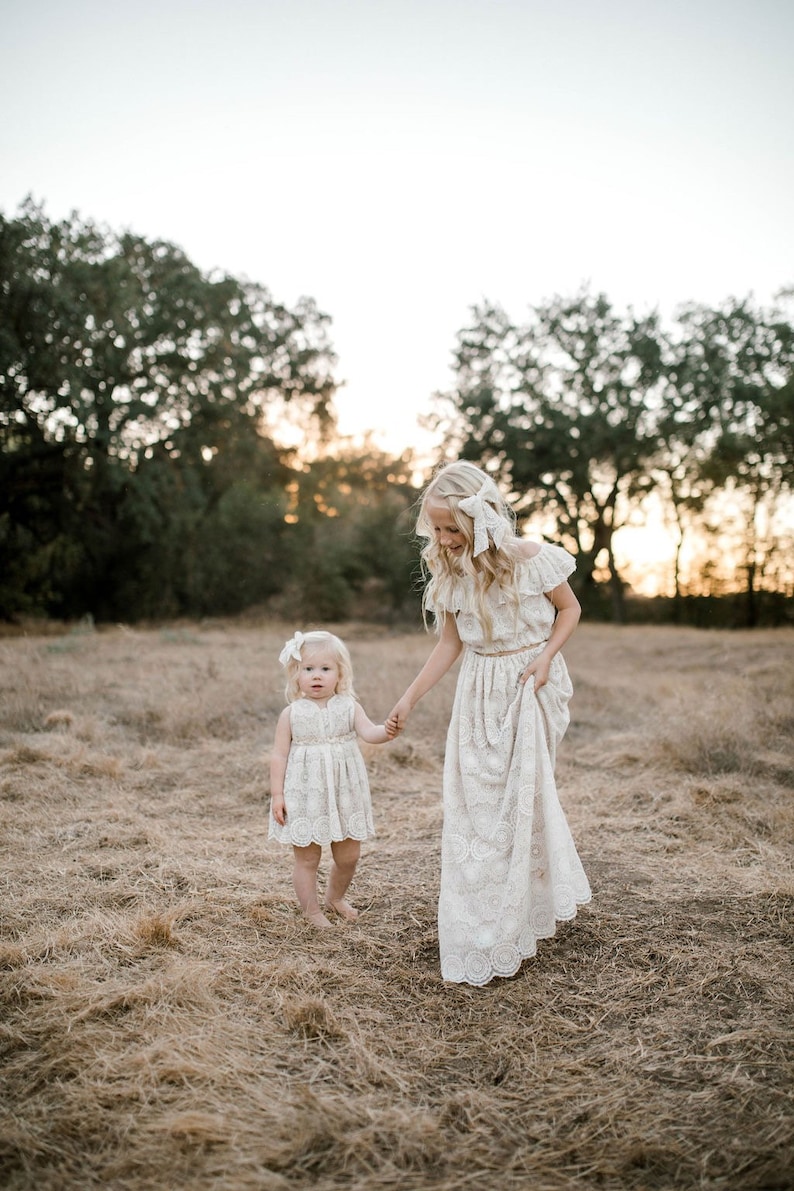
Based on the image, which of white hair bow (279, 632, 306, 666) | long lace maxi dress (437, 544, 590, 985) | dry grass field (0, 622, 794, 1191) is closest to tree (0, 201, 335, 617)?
dry grass field (0, 622, 794, 1191)

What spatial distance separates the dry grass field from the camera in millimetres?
1942

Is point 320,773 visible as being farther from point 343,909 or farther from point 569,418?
point 569,418

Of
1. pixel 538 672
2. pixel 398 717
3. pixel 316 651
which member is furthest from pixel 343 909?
pixel 538 672

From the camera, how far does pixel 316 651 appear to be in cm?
345

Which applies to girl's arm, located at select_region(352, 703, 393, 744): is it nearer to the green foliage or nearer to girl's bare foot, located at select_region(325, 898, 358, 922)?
girl's bare foot, located at select_region(325, 898, 358, 922)

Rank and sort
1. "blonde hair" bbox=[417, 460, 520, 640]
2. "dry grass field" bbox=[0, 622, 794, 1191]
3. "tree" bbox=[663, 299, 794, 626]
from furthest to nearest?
"tree" bbox=[663, 299, 794, 626]
"blonde hair" bbox=[417, 460, 520, 640]
"dry grass field" bbox=[0, 622, 794, 1191]

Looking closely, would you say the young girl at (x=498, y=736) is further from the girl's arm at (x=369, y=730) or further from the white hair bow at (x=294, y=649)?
the white hair bow at (x=294, y=649)

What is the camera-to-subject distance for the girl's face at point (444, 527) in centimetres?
299

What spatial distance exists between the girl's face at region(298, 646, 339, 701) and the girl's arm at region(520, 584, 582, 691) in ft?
2.86

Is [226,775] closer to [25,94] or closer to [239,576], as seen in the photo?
[25,94]

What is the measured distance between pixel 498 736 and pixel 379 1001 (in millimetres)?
1038

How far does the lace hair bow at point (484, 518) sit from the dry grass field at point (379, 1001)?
1.66 m

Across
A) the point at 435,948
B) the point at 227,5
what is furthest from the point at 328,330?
the point at 435,948

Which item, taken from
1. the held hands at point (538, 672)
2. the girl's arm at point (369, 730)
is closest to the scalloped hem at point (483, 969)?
the girl's arm at point (369, 730)
